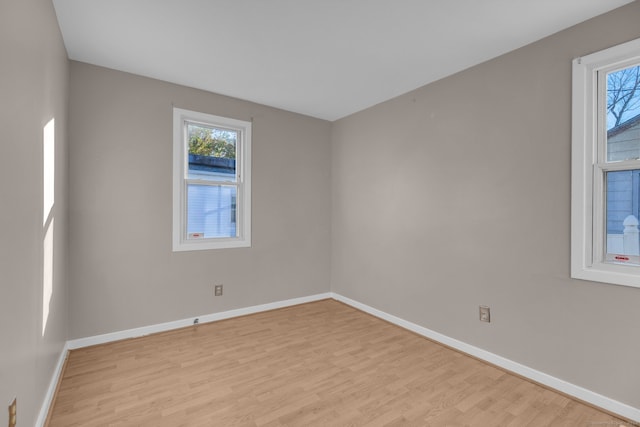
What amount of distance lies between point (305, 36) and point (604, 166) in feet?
7.53

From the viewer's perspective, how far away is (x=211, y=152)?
3.52 m

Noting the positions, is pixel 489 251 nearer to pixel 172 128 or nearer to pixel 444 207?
pixel 444 207

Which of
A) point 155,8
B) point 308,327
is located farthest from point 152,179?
point 308,327

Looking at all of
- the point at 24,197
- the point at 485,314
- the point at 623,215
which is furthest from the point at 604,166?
the point at 24,197

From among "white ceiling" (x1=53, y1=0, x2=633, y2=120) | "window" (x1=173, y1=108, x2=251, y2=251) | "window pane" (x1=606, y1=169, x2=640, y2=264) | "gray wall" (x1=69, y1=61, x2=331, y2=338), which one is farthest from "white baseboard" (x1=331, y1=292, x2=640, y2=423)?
"white ceiling" (x1=53, y1=0, x2=633, y2=120)

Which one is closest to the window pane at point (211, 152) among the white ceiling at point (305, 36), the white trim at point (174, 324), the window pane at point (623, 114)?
the white ceiling at point (305, 36)

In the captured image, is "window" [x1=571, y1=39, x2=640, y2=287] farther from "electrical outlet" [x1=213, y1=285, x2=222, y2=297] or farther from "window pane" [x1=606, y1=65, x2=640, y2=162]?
"electrical outlet" [x1=213, y1=285, x2=222, y2=297]

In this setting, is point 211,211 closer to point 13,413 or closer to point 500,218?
point 13,413

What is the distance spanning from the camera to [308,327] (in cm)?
332

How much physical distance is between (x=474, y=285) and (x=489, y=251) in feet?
1.12

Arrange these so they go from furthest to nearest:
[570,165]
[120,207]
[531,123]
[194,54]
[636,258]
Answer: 1. [120,207]
2. [194,54]
3. [531,123]
4. [570,165]
5. [636,258]

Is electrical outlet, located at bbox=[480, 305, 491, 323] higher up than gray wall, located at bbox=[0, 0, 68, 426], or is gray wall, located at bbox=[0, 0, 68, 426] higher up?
gray wall, located at bbox=[0, 0, 68, 426]

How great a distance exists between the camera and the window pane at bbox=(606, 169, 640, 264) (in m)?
1.96

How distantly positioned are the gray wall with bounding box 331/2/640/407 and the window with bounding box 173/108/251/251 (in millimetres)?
1610
